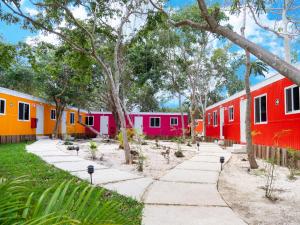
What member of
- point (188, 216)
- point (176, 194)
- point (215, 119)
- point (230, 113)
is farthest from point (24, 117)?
point (188, 216)

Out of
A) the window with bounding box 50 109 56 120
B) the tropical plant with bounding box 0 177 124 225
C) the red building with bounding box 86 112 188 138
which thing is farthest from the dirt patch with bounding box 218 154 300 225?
the red building with bounding box 86 112 188 138

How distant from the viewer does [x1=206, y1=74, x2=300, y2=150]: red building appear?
949 centimetres

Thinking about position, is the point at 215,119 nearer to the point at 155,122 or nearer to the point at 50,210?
the point at 155,122

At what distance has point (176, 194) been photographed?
5215 millimetres

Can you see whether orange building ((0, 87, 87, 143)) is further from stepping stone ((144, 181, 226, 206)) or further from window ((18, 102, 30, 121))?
stepping stone ((144, 181, 226, 206))

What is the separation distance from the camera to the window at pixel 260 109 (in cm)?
1201

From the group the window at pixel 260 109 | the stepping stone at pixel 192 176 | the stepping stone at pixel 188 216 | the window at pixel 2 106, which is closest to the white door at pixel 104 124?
the window at pixel 2 106

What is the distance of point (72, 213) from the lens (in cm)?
109

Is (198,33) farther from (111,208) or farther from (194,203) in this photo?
(111,208)

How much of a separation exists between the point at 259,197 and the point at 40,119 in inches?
697

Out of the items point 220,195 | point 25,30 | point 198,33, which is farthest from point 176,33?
point 220,195

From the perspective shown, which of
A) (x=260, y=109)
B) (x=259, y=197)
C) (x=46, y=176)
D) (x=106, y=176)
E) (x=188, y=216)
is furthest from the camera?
(x=260, y=109)

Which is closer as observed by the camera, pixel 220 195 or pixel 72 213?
pixel 72 213

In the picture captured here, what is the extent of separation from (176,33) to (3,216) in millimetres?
19712
